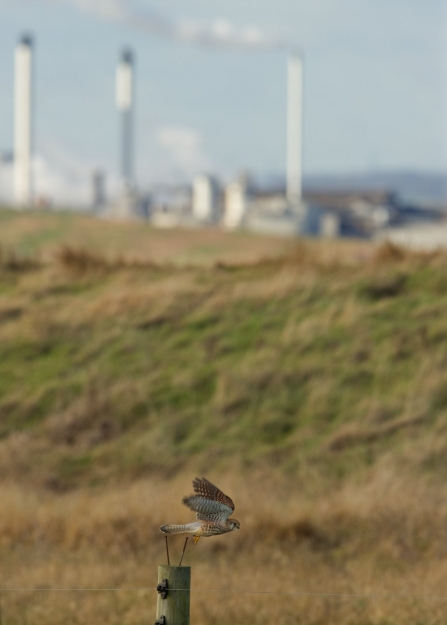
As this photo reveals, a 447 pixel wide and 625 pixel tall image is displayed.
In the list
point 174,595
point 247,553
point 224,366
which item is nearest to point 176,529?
point 174,595

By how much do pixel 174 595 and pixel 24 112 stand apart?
80403 mm

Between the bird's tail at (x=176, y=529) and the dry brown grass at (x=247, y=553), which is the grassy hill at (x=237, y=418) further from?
the bird's tail at (x=176, y=529)

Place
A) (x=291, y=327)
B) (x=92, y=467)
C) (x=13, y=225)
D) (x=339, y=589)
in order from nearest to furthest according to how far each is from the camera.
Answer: (x=339, y=589) → (x=92, y=467) → (x=291, y=327) → (x=13, y=225)

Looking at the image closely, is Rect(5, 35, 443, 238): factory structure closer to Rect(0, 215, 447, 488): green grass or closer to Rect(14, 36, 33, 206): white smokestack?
Rect(14, 36, 33, 206): white smokestack

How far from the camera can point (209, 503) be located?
430 centimetres

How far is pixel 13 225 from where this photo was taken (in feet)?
229

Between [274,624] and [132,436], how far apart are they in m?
7.42

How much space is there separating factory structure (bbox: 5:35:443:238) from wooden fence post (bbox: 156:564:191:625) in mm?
70192

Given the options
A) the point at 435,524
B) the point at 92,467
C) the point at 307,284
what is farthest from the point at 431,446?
the point at 307,284

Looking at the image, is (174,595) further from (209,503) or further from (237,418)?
(237,418)

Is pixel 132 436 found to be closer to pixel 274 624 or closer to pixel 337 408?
pixel 337 408

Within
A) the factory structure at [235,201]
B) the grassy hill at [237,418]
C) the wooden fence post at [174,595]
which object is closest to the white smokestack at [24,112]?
the factory structure at [235,201]

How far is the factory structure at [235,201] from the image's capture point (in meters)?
81.9

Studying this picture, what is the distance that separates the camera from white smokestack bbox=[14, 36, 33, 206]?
82188 millimetres
